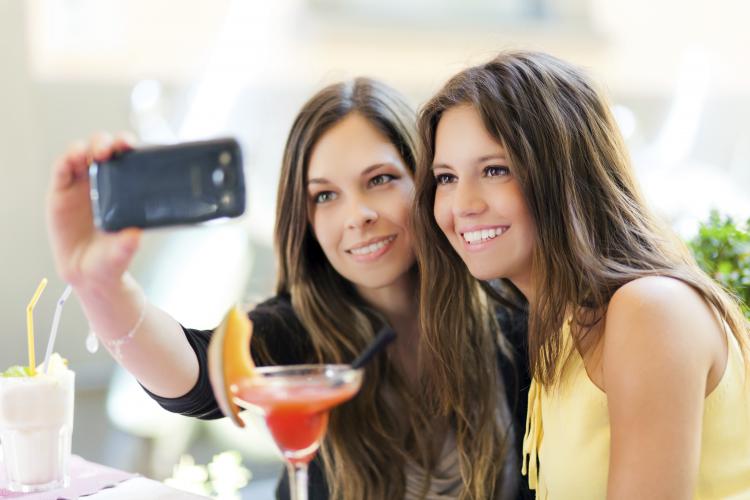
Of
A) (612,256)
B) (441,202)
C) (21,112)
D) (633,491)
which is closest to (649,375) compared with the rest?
(633,491)

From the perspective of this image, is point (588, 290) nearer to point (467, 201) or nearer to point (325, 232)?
point (467, 201)

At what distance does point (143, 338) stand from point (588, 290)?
712mm

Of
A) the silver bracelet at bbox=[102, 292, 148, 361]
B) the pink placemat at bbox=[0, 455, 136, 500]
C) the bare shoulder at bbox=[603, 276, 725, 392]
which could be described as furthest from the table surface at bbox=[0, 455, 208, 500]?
the bare shoulder at bbox=[603, 276, 725, 392]

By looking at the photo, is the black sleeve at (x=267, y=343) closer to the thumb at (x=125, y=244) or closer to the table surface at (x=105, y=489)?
the table surface at (x=105, y=489)

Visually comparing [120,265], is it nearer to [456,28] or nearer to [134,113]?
[134,113]

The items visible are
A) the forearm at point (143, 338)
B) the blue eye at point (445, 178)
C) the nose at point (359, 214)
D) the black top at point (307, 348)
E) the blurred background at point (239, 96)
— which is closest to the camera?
the forearm at point (143, 338)

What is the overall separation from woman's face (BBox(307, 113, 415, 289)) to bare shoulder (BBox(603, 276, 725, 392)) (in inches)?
21.4

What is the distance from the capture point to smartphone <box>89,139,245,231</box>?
3.76 feet

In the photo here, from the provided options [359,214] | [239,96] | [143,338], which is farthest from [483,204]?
[239,96]

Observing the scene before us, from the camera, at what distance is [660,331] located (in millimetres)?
1357

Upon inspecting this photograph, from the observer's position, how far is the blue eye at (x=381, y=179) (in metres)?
1.89

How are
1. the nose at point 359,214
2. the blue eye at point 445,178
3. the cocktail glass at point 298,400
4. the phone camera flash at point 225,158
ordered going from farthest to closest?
the nose at point 359,214 < the blue eye at point 445,178 < the phone camera flash at point 225,158 < the cocktail glass at point 298,400

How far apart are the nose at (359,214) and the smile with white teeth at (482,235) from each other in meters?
0.28

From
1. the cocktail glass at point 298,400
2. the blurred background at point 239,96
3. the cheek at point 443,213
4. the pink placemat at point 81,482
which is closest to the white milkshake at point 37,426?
the pink placemat at point 81,482
